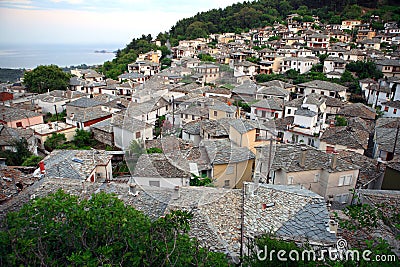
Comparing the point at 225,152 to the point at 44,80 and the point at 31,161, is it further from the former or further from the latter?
the point at 44,80

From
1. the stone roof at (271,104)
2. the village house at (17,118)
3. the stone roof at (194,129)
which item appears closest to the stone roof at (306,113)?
the stone roof at (271,104)

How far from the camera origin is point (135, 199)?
Result: 6.66 meters

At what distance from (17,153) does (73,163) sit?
189 inches

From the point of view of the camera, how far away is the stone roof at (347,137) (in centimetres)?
1254

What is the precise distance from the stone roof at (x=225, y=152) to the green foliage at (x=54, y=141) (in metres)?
10.9

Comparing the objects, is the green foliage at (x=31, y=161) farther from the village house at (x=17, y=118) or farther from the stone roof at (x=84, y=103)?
the stone roof at (x=84, y=103)

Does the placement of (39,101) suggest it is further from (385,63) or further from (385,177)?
(385,63)

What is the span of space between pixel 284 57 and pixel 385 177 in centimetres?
2484

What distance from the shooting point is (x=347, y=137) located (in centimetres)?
1277

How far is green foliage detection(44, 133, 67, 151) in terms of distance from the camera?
14.4m

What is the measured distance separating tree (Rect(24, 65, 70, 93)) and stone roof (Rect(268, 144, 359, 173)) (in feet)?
77.2

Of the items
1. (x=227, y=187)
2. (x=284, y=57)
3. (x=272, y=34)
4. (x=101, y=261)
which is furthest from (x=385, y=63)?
(x=101, y=261)

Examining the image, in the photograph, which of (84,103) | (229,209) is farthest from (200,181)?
(84,103)

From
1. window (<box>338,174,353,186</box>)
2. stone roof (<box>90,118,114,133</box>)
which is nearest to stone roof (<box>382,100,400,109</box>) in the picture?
window (<box>338,174,353,186</box>)
